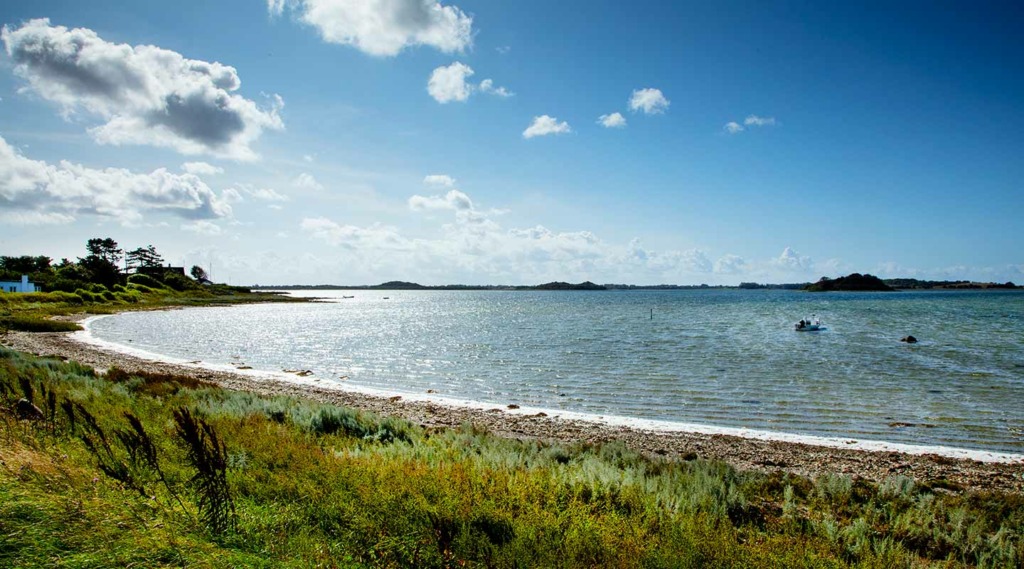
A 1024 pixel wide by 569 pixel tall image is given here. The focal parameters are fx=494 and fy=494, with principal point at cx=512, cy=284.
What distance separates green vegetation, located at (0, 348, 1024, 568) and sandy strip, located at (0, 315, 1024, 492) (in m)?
1.86

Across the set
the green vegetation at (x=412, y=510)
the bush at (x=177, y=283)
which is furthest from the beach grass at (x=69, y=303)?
the green vegetation at (x=412, y=510)

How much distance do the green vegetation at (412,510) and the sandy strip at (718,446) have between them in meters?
1.86

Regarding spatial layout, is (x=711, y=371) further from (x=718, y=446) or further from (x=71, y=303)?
(x=71, y=303)

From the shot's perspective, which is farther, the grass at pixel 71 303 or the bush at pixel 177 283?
the bush at pixel 177 283

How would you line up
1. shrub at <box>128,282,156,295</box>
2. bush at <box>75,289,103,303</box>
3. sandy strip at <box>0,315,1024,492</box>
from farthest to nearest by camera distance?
1. shrub at <box>128,282,156,295</box>
2. bush at <box>75,289,103,303</box>
3. sandy strip at <box>0,315,1024,492</box>

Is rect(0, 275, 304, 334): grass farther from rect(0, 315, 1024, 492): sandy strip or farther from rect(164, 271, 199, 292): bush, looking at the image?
rect(0, 315, 1024, 492): sandy strip

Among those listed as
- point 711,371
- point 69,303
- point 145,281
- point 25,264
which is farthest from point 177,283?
point 711,371

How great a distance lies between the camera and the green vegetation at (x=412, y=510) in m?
4.68

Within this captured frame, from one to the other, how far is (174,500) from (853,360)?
116 feet

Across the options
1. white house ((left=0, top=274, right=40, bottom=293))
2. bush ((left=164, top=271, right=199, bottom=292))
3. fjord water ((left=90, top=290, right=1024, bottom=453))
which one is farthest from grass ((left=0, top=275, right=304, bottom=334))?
bush ((left=164, top=271, right=199, bottom=292))

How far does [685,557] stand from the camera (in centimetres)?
501

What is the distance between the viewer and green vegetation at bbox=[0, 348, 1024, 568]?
4.68 meters

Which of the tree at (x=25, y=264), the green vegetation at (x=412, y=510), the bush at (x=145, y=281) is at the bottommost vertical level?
the green vegetation at (x=412, y=510)

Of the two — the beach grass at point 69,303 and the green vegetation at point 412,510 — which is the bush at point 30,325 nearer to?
the beach grass at point 69,303
